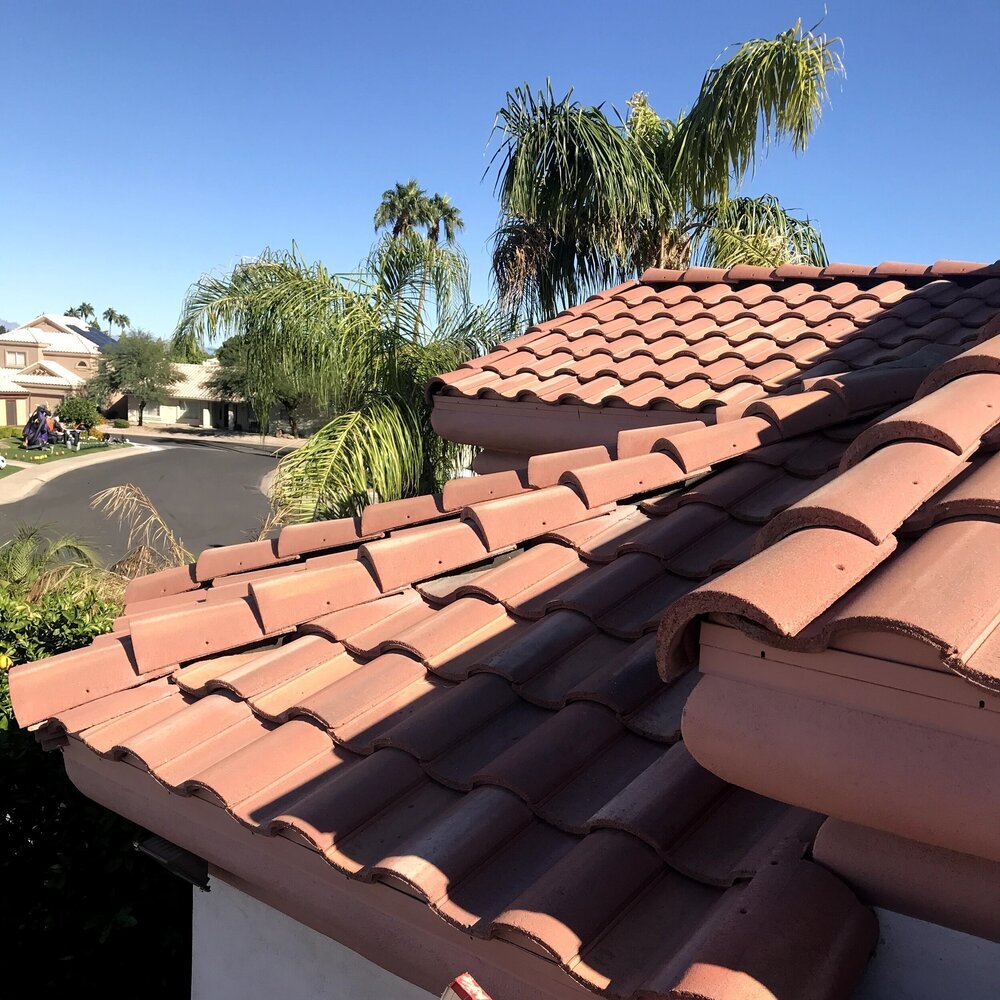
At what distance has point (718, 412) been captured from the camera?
4.19 metres

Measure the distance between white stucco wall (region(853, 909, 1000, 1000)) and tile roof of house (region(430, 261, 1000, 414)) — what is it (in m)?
3.34

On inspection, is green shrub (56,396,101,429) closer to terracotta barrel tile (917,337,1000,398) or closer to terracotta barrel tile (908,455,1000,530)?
terracotta barrel tile (917,337,1000,398)

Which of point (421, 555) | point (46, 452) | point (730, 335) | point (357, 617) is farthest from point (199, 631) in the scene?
point (46, 452)

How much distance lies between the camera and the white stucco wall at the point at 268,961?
2539 mm

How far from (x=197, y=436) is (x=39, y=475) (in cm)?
2386

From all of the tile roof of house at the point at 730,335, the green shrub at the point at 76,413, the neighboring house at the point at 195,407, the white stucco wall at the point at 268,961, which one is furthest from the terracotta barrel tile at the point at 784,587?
the neighboring house at the point at 195,407

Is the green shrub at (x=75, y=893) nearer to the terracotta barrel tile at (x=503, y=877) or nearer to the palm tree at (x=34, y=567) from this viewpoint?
the terracotta barrel tile at (x=503, y=877)

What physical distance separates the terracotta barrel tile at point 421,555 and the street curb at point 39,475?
2760cm

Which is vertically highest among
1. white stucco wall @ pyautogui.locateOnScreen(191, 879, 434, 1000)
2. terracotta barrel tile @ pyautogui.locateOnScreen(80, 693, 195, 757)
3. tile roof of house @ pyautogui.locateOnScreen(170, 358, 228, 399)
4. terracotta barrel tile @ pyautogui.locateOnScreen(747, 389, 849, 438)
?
tile roof of house @ pyautogui.locateOnScreen(170, 358, 228, 399)

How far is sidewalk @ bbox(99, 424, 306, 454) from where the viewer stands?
51.4 meters

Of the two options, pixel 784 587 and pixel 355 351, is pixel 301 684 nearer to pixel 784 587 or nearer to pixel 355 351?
pixel 784 587

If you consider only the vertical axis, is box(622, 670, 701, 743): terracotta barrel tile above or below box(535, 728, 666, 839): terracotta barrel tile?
above

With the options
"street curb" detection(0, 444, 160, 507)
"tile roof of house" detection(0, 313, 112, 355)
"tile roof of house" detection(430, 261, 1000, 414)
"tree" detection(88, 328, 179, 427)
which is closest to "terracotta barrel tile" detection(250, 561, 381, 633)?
"tile roof of house" detection(430, 261, 1000, 414)

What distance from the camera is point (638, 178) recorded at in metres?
10.5
